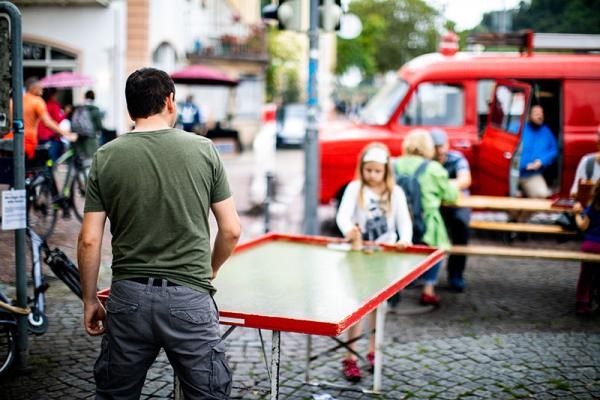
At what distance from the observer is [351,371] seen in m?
5.31

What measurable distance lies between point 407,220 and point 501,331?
142cm

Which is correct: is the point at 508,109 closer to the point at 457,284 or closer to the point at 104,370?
the point at 457,284

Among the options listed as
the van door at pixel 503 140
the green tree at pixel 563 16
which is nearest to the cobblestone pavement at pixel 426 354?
the van door at pixel 503 140

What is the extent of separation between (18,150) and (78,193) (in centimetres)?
358

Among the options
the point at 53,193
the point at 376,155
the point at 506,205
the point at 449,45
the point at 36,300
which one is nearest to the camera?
the point at 36,300

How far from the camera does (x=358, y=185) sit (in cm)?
603

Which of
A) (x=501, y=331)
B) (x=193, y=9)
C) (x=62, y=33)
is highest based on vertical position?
(x=193, y=9)

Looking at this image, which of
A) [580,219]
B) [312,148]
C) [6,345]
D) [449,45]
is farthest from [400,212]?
[449,45]

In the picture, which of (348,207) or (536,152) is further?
(536,152)

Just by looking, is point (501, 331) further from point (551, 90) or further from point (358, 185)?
point (551, 90)

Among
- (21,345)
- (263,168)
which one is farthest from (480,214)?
(21,345)

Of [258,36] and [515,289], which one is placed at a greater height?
[258,36]

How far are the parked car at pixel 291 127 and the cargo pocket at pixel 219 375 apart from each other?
25530mm

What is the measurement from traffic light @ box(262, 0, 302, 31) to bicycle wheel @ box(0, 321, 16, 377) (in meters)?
5.05
